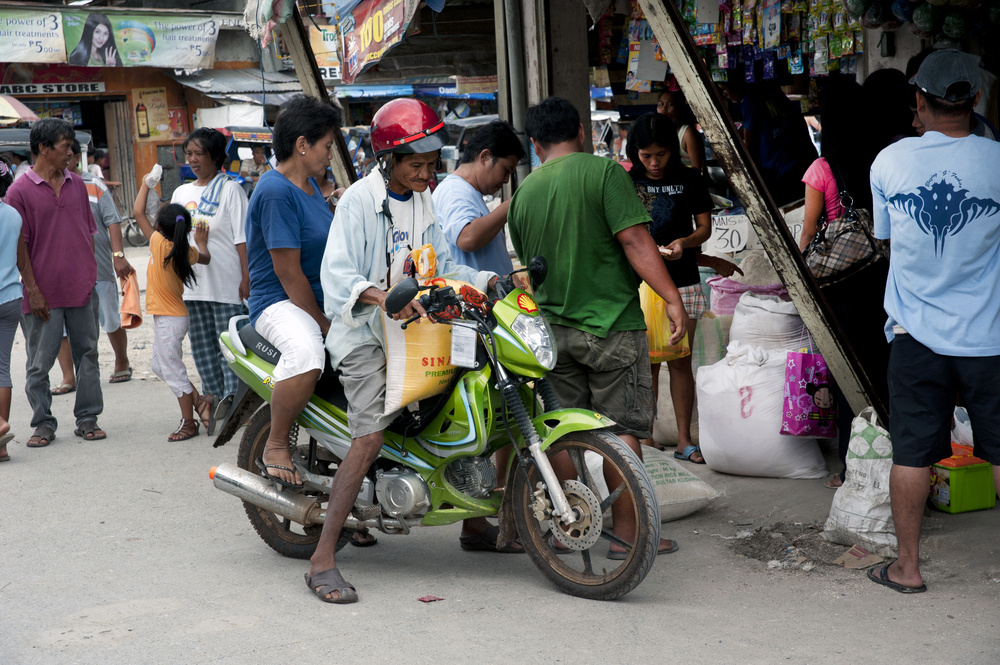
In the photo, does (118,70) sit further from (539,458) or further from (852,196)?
(539,458)

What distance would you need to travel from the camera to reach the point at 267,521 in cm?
440

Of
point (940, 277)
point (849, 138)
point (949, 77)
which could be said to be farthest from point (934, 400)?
point (849, 138)

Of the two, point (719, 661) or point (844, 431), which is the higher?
point (844, 431)

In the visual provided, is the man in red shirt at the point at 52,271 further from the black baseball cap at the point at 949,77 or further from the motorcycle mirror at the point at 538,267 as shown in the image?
the black baseball cap at the point at 949,77

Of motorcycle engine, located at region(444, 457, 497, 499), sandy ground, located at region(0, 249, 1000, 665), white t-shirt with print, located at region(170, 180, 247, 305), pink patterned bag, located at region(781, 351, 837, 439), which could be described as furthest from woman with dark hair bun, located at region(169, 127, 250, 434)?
pink patterned bag, located at region(781, 351, 837, 439)

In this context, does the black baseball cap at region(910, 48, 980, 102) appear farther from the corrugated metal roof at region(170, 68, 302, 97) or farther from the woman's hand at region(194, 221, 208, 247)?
the corrugated metal roof at region(170, 68, 302, 97)

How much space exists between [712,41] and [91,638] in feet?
15.8

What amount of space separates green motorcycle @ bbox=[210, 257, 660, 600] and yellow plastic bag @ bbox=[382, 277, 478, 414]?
0.11m

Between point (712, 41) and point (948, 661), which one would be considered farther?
point (712, 41)

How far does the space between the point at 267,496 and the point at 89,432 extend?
10.4ft

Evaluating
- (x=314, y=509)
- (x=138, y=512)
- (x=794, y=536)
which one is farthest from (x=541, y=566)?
(x=138, y=512)

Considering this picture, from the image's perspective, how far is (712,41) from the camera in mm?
6164

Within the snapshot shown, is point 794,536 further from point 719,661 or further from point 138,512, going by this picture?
point 138,512

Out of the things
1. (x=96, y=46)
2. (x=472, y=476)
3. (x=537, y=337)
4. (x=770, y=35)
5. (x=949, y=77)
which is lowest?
(x=472, y=476)
